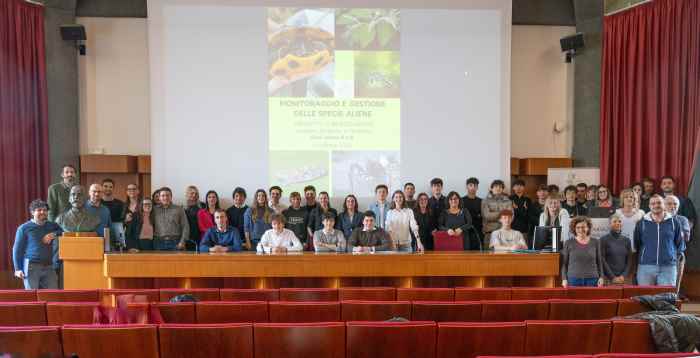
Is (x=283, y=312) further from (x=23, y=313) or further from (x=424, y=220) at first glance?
(x=424, y=220)

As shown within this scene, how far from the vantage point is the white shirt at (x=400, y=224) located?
21.2ft

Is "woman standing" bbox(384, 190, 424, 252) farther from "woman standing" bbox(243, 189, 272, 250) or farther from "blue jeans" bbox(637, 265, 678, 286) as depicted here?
"blue jeans" bbox(637, 265, 678, 286)

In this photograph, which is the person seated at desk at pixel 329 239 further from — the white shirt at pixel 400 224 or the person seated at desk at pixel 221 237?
the person seated at desk at pixel 221 237

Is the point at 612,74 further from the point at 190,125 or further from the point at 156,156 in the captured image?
the point at 156,156

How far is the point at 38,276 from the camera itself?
5.56 m

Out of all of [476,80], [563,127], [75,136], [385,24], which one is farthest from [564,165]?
[75,136]

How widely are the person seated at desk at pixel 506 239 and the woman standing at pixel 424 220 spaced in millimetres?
1279

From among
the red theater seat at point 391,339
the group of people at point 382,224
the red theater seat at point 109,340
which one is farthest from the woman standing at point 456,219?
the red theater seat at point 109,340

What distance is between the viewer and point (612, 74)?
842 centimetres

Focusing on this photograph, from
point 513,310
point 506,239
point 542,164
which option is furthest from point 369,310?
point 542,164

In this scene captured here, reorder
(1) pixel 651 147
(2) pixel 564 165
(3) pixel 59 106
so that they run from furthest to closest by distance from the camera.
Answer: (2) pixel 564 165 → (3) pixel 59 106 → (1) pixel 651 147

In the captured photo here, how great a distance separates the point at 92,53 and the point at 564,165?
826 cm

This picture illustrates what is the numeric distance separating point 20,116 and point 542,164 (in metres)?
8.40

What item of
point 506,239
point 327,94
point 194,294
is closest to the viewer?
point 194,294
